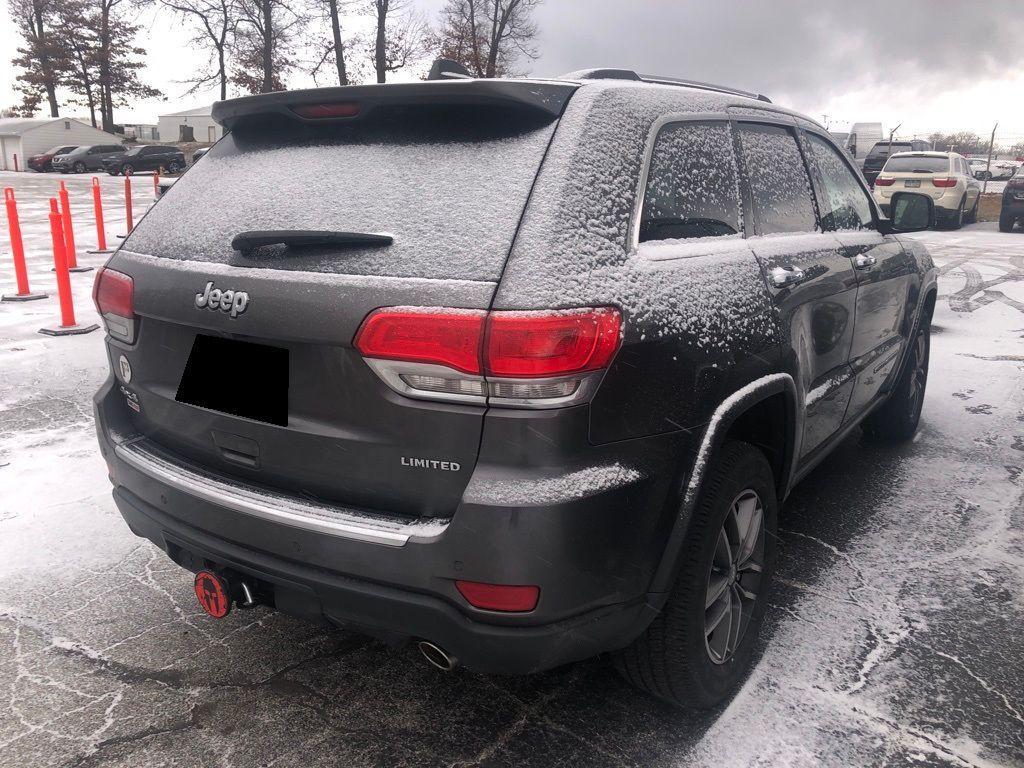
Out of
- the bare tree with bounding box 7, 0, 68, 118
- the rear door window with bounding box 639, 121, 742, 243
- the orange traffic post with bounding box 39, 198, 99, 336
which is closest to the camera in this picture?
the rear door window with bounding box 639, 121, 742, 243

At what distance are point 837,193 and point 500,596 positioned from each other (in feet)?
8.93

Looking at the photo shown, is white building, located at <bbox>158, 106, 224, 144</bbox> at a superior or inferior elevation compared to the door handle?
superior

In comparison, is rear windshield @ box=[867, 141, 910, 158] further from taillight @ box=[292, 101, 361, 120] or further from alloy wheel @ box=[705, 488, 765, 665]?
taillight @ box=[292, 101, 361, 120]

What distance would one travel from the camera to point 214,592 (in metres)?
2.28

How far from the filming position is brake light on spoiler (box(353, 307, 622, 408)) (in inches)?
71.1

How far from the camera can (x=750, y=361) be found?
239cm

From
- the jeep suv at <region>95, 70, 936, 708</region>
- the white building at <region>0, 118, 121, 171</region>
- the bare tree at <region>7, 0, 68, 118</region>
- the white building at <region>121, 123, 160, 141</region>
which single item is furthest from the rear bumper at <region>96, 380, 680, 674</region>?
the white building at <region>121, 123, 160, 141</region>

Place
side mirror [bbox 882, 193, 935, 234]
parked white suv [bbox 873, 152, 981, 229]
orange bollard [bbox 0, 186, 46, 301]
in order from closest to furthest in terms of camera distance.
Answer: side mirror [bbox 882, 193, 935, 234], orange bollard [bbox 0, 186, 46, 301], parked white suv [bbox 873, 152, 981, 229]

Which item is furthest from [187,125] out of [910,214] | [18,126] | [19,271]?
[910,214]

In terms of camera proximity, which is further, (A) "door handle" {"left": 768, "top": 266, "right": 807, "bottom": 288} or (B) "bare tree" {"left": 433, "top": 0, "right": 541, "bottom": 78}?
(B) "bare tree" {"left": 433, "top": 0, "right": 541, "bottom": 78}

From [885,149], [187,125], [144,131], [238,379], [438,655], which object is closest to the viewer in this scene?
[438,655]

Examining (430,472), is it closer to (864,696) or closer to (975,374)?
(864,696)

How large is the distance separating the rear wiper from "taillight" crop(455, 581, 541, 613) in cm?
84

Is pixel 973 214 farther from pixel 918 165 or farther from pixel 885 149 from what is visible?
pixel 885 149
